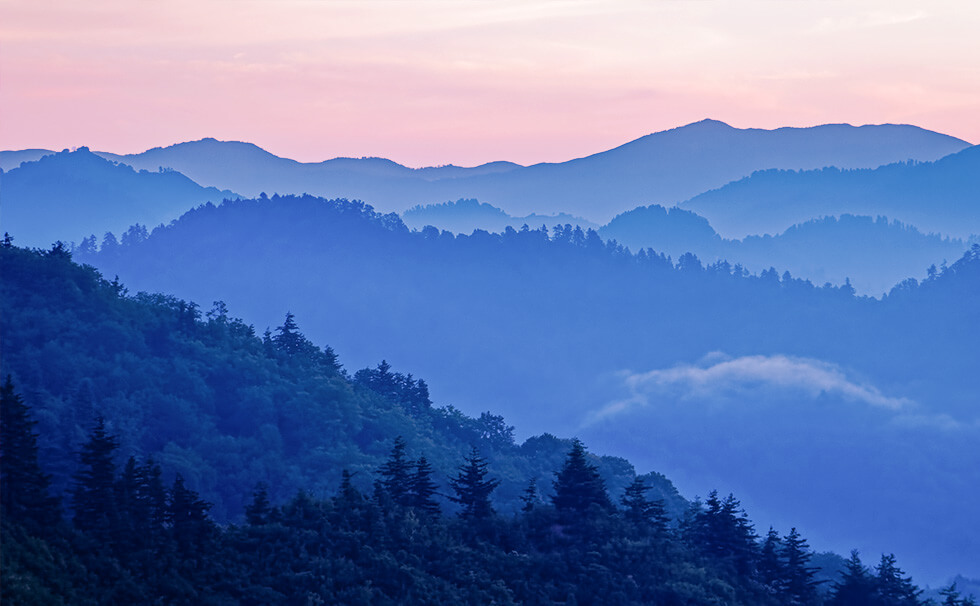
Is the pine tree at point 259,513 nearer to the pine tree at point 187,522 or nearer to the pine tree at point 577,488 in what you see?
the pine tree at point 187,522

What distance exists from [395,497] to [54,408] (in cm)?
3310

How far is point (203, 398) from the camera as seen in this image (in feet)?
290

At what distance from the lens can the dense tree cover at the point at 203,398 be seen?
78188 millimetres

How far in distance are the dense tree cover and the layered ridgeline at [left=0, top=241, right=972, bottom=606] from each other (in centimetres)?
20

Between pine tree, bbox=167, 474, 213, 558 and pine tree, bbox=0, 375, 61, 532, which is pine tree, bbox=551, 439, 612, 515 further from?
pine tree, bbox=0, 375, 61, 532

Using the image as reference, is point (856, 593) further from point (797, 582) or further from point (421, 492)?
point (421, 492)

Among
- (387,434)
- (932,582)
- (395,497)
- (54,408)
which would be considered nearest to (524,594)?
(395,497)

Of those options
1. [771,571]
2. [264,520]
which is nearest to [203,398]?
[264,520]

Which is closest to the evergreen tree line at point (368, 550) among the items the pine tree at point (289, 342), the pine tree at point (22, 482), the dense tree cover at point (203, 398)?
the pine tree at point (22, 482)

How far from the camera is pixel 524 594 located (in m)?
43.5

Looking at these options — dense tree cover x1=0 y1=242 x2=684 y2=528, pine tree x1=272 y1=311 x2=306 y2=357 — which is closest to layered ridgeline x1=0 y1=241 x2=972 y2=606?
dense tree cover x1=0 y1=242 x2=684 y2=528

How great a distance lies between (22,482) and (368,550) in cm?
1218

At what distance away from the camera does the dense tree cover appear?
257 ft

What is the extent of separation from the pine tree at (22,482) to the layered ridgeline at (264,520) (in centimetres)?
6
